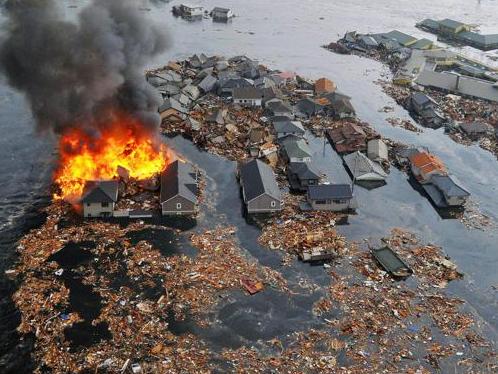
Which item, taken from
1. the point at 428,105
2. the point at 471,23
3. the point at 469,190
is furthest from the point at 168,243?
the point at 471,23

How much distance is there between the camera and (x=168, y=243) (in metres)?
36.1

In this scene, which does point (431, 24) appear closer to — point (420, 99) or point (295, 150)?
point (420, 99)

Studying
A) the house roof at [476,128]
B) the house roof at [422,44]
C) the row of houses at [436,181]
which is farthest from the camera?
the house roof at [422,44]

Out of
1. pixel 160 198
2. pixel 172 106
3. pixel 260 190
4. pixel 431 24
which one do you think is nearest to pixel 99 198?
pixel 160 198

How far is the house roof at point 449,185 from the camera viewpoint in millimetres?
41938

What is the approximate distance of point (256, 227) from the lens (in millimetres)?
38406

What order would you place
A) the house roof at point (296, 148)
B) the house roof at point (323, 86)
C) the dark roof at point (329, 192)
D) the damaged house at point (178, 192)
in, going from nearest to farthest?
the damaged house at point (178, 192)
the dark roof at point (329, 192)
the house roof at point (296, 148)
the house roof at point (323, 86)

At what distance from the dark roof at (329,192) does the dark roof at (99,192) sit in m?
15.6

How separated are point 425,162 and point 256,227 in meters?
18.4

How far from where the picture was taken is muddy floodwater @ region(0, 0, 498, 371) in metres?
30.1

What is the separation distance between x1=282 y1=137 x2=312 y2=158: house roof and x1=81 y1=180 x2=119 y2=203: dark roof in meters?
16.9

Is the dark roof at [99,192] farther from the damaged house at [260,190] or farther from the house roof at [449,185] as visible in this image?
the house roof at [449,185]

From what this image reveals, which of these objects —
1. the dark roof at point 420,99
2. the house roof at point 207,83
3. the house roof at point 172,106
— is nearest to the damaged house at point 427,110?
the dark roof at point 420,99

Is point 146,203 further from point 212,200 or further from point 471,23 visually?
point 471,23
